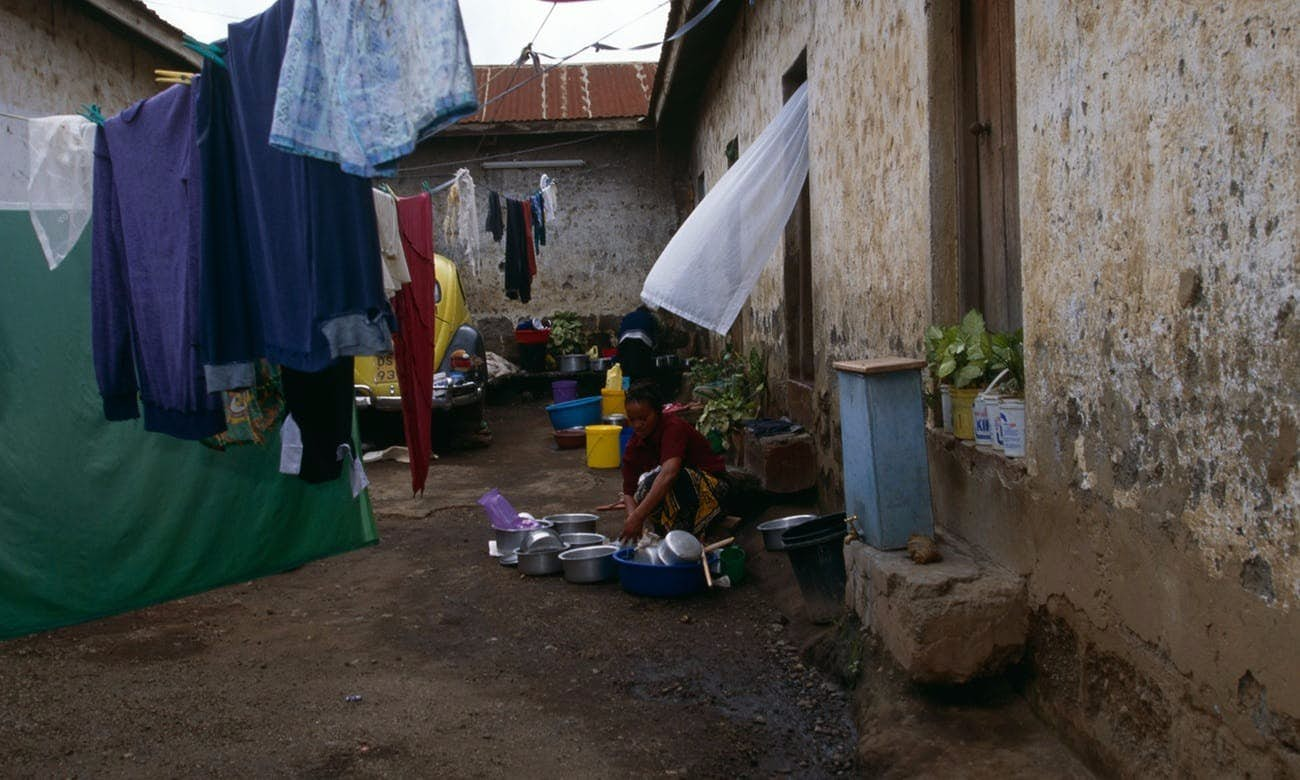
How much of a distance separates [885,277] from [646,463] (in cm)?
197

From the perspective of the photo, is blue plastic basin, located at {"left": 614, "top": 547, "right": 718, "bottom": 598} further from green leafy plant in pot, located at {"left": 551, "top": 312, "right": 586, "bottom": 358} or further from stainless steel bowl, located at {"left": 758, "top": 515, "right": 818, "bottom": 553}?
green leafy plant in pot, located at {"left": 551, "top": 312, "right": 586, "bottom": 358}

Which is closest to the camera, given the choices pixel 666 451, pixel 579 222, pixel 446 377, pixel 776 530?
pixel 776 530

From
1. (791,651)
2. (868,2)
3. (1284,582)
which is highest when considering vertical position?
(868,2)

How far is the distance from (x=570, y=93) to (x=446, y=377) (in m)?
7.42

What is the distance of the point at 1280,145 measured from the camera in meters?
1.99

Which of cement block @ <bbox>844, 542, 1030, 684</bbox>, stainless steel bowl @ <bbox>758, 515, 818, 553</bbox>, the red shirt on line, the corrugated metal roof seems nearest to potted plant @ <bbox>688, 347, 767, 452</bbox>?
the red shirt on line

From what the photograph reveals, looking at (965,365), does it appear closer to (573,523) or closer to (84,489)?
(573,523)

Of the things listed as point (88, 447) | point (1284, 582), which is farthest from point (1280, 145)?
point (88, 447)

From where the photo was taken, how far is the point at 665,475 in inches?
221

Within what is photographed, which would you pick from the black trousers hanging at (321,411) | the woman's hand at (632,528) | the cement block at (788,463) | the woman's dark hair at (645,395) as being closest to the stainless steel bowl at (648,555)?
the woman's hand at (632,528)

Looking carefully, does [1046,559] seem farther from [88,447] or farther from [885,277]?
[88,447]

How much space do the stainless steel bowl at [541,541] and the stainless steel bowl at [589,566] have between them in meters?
0.20

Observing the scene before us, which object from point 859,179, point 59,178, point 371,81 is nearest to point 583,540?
point 859,179

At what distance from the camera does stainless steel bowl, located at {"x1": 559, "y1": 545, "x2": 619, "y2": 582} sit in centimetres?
556
